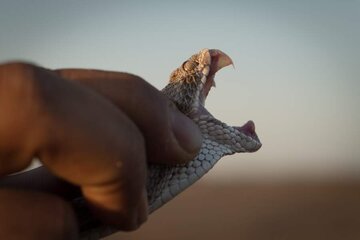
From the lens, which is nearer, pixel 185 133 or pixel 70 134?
pixel 70 134

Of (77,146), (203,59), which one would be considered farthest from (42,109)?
(203,59)

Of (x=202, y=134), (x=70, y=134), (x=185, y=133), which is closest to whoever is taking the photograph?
(x=70, y=134)

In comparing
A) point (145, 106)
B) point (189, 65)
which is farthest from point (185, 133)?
point (189, 65)

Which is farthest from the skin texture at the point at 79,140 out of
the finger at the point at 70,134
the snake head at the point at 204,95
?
the snake head at the point at 204,95

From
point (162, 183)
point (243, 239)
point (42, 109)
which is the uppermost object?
point (42, 109)

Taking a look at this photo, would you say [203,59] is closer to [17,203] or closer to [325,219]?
[17,203]

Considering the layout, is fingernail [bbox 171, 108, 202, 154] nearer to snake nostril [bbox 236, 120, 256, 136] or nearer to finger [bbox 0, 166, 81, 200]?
finger [bbox 0, 166, 81, 200]

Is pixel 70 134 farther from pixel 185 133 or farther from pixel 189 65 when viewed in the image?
pixel 189 65

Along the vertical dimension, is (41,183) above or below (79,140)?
below
